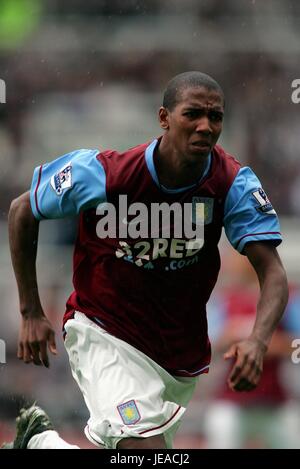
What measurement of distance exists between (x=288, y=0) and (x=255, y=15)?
1.86ft

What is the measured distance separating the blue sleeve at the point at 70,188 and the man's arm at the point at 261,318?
85 centimetres

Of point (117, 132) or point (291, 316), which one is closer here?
point (291, 316)

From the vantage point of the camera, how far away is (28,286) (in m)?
6.33

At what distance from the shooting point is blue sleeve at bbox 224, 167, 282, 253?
20.1 feet

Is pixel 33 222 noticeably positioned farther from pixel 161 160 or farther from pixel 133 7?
pixel 133 7

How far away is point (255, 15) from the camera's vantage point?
13.8 metres

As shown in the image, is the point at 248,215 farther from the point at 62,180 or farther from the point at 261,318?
the point at 62,180

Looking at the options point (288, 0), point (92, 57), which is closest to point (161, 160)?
point (92, 57)

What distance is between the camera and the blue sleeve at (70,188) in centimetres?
609

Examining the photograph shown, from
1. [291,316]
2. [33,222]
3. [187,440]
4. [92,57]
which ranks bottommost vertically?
[187,440]
